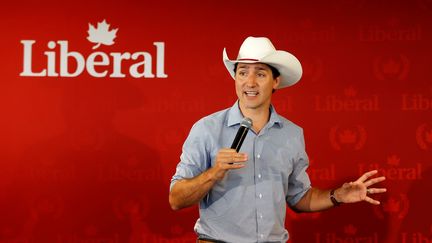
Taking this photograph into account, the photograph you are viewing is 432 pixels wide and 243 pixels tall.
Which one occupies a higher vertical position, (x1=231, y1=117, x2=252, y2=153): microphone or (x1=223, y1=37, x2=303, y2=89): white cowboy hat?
(x1=223, y1=37, x2=303, y2=89): white cowboy hat

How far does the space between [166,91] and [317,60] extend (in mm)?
957

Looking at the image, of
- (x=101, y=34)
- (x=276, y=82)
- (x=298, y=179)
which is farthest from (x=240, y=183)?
(x=101, y=34)

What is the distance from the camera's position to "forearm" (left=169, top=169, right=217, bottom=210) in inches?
89.1

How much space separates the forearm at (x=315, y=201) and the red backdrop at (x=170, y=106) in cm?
110

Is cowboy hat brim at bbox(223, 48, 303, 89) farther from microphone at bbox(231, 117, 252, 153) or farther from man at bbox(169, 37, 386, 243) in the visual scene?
microphone at bbox(231, 117, 252, 153)

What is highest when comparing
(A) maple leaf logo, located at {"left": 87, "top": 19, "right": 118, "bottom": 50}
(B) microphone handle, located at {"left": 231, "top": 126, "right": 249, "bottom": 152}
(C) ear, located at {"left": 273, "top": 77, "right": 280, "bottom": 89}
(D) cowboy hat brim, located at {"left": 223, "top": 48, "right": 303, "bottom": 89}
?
(A) maple leaf logo, located at {"left": 87, "top": 19, "right": 118, "bottom": 50}

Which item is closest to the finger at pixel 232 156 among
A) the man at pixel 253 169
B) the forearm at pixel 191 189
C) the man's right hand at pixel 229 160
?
the man's right hand at pixel 229 160

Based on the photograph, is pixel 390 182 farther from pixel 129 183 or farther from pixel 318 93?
pixel 129 183

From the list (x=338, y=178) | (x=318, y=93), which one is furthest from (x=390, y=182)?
(x=318, y=93)

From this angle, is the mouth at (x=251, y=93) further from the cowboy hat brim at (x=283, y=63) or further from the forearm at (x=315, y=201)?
the forearm at (x=315, y=201)

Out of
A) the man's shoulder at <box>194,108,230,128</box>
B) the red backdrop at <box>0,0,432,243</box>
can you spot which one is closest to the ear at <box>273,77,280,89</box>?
the man's shoulder at <box>194,108,230,128</box>

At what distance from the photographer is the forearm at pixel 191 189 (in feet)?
7.42

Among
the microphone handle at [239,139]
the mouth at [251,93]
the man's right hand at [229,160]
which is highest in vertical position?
the mouth at [251,93]

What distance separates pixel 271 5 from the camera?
3.82 meters
